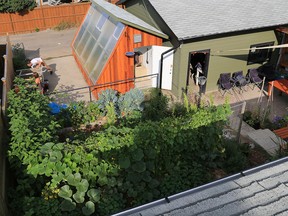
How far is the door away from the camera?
41.6 feet

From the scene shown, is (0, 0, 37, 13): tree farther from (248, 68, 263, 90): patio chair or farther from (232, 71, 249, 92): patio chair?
(248, 68, 263, 90): patio chair

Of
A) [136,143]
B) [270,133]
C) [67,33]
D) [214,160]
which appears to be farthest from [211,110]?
[67,33]

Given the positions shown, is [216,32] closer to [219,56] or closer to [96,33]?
[219,56]

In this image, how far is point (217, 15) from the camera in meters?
12.9

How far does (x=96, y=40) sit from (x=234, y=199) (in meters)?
→ 11.5

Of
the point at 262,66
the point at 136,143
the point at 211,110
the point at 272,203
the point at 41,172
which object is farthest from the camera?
the point at 262,66

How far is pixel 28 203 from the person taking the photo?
602cm

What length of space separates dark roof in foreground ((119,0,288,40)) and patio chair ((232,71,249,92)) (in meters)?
2.18

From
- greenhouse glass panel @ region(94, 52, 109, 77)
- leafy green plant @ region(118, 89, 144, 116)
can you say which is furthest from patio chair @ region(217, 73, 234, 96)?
greenhouse glass panel @ region(94, 52, 109, 77)

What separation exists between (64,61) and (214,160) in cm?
1219

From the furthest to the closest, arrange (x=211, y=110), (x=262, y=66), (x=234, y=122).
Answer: (x=262, y=66) → (x=234, y=122) → (x=211, y=110)

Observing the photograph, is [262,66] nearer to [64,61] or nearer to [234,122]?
[234,122]

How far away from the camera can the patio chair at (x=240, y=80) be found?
13.2 m

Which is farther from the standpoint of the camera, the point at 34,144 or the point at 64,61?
the point at 64,61
